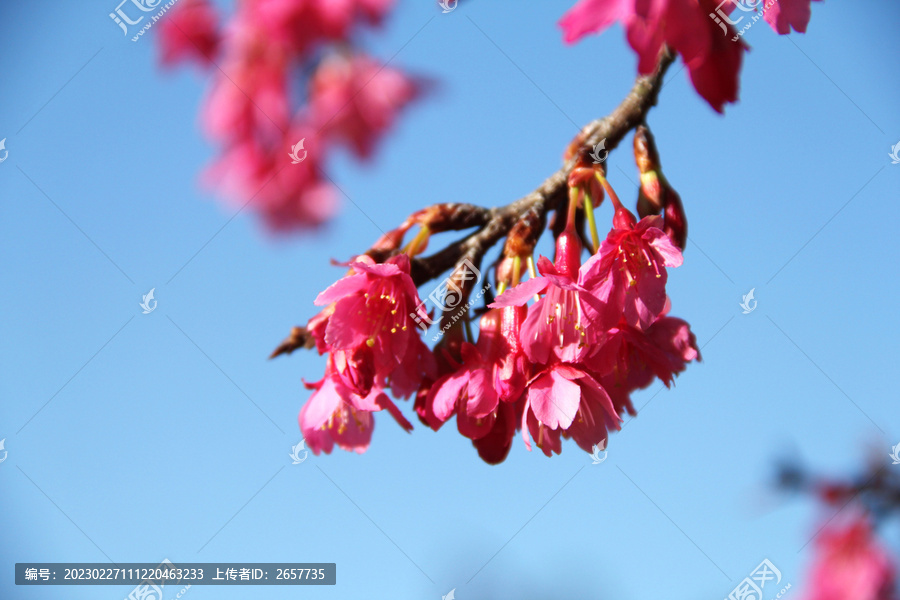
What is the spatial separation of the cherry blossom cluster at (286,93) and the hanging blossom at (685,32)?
0.81m

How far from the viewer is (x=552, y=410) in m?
1.16

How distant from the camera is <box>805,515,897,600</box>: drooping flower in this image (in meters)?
2.76

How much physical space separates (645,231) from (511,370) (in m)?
0.35

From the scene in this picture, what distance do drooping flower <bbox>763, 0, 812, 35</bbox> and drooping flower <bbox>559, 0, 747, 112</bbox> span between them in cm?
10

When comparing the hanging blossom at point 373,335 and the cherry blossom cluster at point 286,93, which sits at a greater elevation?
the cherry blossom cluster at point 286,93

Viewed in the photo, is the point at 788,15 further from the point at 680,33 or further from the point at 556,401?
the point at 556,401

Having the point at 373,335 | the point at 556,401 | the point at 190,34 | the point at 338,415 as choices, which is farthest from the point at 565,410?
the point at 190,34

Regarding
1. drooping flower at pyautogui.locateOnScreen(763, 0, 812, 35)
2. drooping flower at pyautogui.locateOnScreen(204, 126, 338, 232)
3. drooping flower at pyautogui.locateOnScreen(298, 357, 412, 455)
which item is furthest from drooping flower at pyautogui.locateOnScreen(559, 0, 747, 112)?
drooping flower at pyautogui.locateOnScreen(204, 126, 338, 232)

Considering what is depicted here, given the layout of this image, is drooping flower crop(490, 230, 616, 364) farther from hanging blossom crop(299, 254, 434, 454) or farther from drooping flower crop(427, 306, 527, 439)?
hanging blossom crop(299, 254, 434, 454)

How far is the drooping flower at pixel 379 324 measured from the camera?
1.21 m

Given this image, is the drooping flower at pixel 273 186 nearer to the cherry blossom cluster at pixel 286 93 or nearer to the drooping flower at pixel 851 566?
the cherry blossom cluster at pixel 286 93

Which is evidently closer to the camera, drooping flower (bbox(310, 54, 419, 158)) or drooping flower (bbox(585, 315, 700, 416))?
drooping flower (bbox(585, 315, 700, 416))

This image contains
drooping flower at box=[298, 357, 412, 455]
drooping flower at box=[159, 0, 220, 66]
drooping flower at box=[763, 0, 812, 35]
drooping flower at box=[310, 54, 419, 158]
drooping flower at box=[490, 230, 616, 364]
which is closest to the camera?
drooping flower at box=[763, 0, 812, 35]

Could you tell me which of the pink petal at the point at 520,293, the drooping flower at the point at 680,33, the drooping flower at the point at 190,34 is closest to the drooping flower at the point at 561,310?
the pink petal at the point at 520,293
